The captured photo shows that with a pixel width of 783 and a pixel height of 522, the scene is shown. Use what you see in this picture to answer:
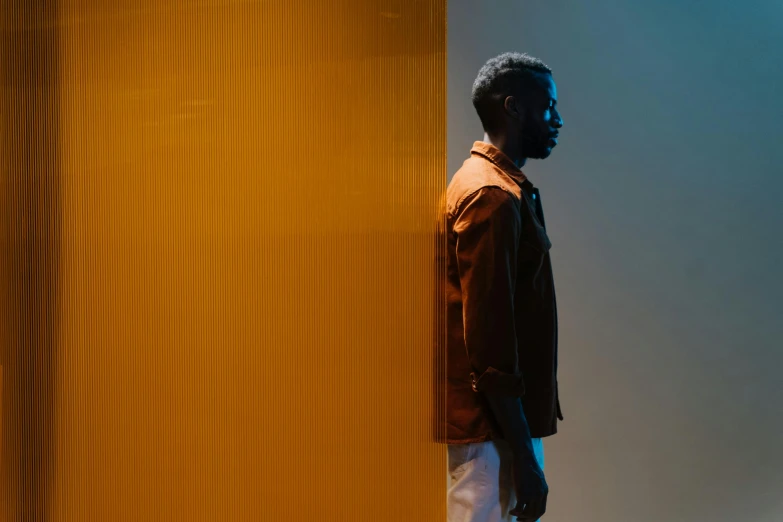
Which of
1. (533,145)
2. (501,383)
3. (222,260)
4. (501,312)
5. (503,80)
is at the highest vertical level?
(503,80)

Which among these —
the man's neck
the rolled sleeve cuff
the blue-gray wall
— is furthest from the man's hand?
the blue-gray wall

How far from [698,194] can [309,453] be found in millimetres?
1875

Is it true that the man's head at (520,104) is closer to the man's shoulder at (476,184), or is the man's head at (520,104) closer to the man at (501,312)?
the man at (501,312)

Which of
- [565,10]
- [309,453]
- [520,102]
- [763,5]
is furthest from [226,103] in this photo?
[763,5]

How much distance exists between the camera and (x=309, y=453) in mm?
1624

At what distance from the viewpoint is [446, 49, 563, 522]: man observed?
137cm

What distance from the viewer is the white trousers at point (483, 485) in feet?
4.66

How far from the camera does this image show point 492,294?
4.48ft

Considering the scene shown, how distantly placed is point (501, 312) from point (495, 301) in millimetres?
24

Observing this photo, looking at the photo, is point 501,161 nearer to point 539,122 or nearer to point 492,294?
point 539,122

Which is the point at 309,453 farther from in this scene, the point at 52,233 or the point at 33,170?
the point at 33,170

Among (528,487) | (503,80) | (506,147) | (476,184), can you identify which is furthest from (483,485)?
(503,80)

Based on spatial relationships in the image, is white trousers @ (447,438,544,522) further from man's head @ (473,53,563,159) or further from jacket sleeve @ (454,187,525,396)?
man's head @ (473,53,563,159)

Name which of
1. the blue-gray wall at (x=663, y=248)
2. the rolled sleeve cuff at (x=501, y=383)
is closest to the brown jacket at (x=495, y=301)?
the rolled sleeve cuff at (x=501, y=383)
